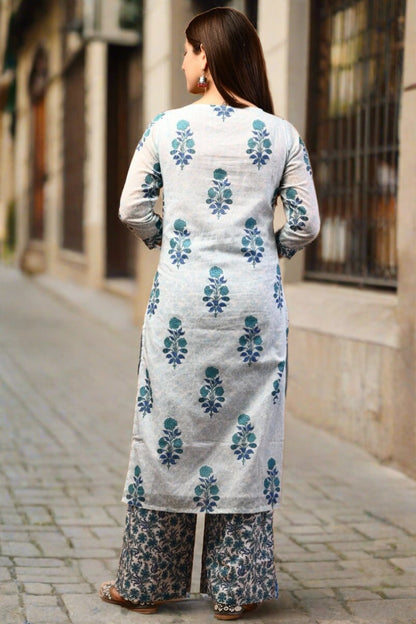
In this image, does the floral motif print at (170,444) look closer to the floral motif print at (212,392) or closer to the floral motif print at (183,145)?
the floral motif print at (212,392)

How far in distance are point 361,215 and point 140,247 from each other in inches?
166

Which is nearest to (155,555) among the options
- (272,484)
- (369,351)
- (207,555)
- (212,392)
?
(207,555)

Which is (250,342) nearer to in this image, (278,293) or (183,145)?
(278,293)

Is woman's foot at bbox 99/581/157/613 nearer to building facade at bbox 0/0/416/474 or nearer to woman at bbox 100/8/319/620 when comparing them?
woman at bbox 100/8/319/620

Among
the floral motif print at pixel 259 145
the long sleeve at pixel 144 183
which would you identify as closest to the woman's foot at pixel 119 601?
the long sleeve at pixel 144 183

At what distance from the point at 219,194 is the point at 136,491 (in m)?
0.96

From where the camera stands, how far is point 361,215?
6.50m

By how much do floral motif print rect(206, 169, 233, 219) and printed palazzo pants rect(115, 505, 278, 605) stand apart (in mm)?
951

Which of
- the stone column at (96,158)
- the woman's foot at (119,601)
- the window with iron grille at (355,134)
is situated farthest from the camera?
the stone column at (96,158)

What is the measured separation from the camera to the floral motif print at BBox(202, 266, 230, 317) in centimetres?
314

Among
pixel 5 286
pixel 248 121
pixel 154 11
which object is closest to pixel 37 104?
pixel 5 286

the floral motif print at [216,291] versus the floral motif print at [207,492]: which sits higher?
the floral motif print at [216,291]

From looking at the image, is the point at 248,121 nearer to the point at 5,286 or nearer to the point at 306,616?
the point at 306,616

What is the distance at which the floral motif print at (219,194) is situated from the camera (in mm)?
3137
